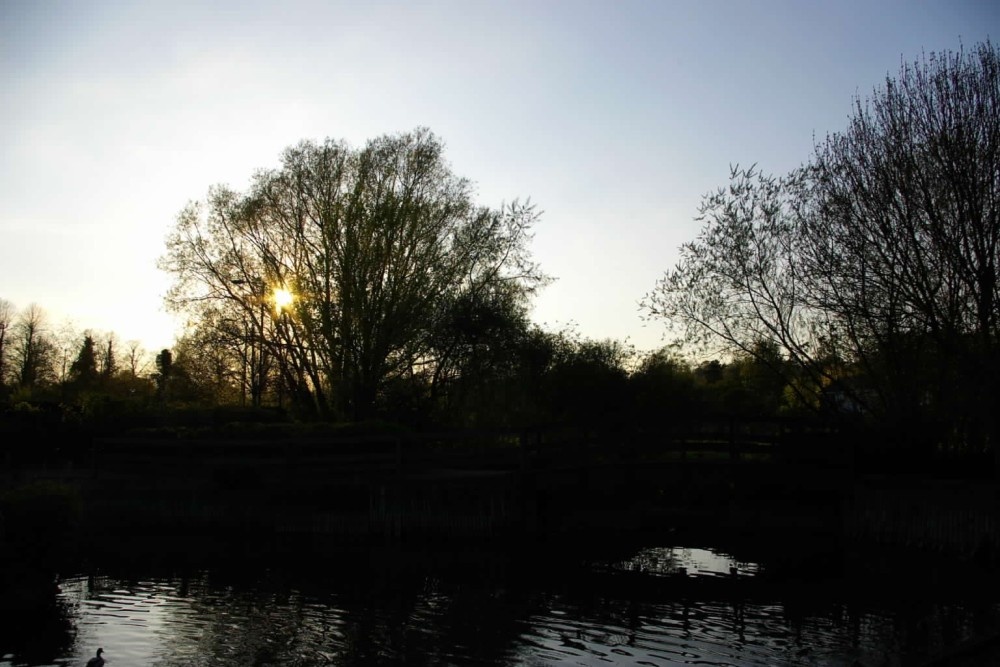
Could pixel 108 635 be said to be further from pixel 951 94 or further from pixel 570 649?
pixel 951 94

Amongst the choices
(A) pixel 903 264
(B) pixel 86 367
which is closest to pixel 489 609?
(A) pixel 903 264

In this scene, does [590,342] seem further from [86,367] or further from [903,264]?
[86,367]

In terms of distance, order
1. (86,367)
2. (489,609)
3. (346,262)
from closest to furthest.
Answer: (489,609)
(346,262)
(86,367)

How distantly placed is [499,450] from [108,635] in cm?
1191

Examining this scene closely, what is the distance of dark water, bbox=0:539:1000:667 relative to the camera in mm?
12875

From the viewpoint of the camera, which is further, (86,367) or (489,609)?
(86,367)

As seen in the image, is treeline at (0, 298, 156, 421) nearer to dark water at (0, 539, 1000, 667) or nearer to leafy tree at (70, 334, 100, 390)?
leafy tree at (70, 334, 100, 390)

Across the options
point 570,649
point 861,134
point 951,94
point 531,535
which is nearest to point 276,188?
point 531,535

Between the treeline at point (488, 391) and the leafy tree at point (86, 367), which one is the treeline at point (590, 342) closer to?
the treeline at point (488, 391)

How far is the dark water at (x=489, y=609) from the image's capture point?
1288 cm

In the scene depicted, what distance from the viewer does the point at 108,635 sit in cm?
1369

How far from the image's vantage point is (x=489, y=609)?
15688mm

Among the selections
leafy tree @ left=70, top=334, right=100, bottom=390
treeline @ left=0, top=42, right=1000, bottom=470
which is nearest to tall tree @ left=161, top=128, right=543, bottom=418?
treeline @ left=0, top=42, right=1000, bottom=470

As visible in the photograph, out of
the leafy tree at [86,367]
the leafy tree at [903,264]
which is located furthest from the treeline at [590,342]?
the leafy tree at [86,367]
